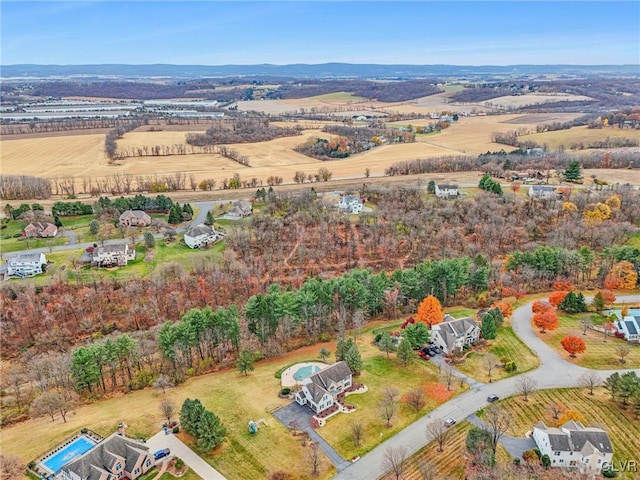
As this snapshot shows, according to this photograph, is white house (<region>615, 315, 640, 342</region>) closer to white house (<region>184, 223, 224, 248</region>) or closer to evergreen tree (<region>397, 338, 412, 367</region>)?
evergreen tree (<region>397, 338, 412, 367</region>)

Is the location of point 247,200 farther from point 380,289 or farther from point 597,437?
point 597,437

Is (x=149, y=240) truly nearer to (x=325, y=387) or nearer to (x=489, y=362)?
(x=325, y=387)

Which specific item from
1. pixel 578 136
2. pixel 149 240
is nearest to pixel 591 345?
pixel 149 240

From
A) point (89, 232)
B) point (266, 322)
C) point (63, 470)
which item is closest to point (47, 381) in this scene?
point (63, 470)

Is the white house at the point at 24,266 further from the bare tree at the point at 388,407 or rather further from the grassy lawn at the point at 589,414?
the grassy lawn at the point at 589,414

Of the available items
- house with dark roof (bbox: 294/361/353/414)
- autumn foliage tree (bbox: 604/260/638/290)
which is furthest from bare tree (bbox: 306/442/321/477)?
autumn foliage tree (bbox: 604/260/638/290)
